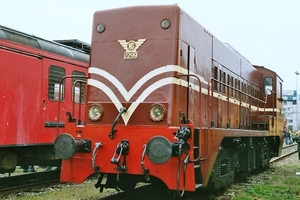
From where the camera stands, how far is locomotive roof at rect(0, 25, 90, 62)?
9.23 metres

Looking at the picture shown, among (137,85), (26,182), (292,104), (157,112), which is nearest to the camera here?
(157,112)

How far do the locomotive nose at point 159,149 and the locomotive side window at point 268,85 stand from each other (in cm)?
840

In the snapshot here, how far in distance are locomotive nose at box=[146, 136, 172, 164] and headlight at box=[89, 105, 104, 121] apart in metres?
1.32

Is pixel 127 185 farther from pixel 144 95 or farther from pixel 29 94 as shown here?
pixel 29 94

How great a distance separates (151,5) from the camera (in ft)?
23.9

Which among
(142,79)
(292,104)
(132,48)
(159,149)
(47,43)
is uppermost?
(292,104)

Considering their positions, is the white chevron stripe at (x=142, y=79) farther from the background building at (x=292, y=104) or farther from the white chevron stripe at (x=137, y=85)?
Result: the background building at (x=292, y=104)

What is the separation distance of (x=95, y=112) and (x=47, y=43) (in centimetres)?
391

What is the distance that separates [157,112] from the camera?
6820 mm

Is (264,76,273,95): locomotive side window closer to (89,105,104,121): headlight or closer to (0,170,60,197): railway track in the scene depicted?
(0,170,60,197): railway track

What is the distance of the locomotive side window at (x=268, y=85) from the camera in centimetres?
1373

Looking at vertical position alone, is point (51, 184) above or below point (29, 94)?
below

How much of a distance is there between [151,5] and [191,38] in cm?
94

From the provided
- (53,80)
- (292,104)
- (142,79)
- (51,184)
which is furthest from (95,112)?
(292,104)
